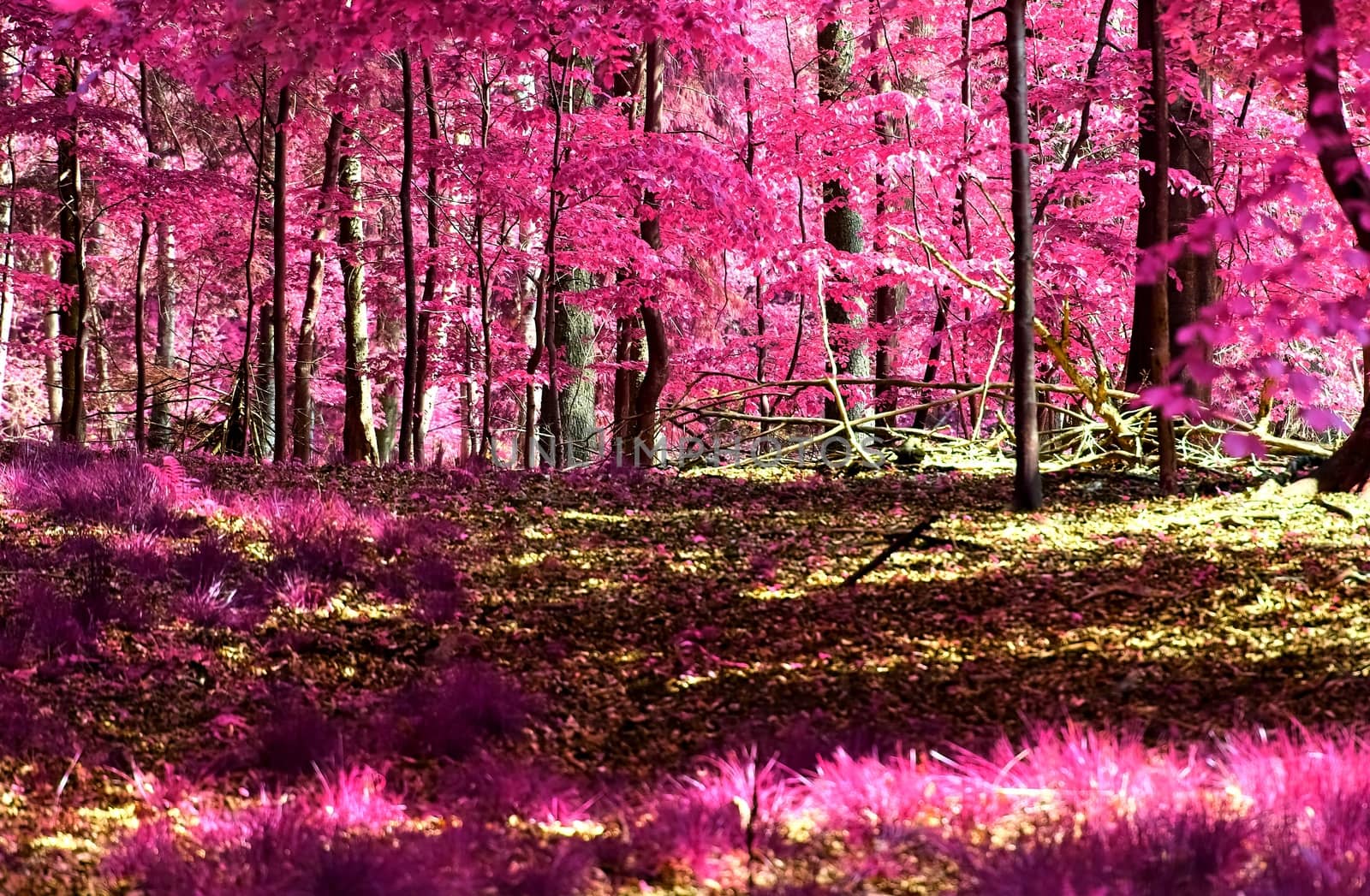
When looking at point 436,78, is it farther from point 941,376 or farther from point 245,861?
point 245,861

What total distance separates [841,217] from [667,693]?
8.50m

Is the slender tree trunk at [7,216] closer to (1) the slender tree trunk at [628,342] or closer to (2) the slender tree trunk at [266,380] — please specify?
(2) the slender tree trunk at [266,380]

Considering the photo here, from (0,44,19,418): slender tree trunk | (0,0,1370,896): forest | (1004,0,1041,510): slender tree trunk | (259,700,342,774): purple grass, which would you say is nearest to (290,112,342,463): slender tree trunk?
(0,0,1370,896): forest

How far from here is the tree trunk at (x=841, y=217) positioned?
10836mm

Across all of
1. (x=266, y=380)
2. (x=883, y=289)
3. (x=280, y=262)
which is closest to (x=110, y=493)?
(x=280, y=262)

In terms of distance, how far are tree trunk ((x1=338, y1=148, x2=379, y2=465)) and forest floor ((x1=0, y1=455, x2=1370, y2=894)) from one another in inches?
270

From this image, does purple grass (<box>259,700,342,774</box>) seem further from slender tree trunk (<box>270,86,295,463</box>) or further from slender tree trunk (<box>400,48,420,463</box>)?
slender tree trunk (<box>270,86,295,463</box>)

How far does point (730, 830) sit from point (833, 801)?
235mm

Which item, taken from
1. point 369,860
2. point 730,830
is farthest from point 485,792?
point 730,830

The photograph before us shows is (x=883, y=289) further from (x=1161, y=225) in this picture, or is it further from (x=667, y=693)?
(x=667, y=693)

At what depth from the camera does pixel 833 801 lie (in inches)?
85.2

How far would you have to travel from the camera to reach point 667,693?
3.04 m

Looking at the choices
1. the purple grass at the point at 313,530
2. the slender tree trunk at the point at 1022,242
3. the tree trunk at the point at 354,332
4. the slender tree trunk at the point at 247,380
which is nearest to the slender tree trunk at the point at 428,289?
the tree trunk at the point at 354,332

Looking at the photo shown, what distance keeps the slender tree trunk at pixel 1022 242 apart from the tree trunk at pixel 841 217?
206 inches
